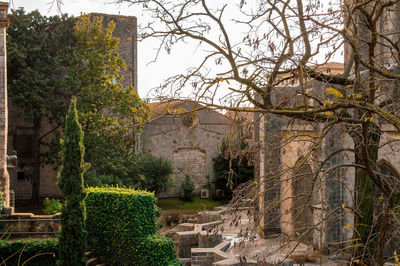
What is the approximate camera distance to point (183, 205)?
27391mm

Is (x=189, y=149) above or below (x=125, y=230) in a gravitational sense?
above

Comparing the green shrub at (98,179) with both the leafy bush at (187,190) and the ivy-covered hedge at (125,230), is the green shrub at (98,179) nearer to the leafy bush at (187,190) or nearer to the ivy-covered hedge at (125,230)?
the ivy-covered hedge at (125,230)

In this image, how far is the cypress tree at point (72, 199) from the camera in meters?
12.8

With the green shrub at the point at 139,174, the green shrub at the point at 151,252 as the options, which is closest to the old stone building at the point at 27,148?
the green shrub at the point at 139,174

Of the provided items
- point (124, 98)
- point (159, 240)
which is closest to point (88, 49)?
point (124, 98)

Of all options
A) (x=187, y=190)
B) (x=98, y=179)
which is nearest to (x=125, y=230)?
(x=98, y=179)

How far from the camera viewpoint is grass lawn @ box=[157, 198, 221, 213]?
26.4 meters

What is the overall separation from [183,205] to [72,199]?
1475cm

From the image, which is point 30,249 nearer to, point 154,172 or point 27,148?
point 154,172

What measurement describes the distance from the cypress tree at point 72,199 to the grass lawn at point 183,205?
12890 millimetres

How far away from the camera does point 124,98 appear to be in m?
22.7

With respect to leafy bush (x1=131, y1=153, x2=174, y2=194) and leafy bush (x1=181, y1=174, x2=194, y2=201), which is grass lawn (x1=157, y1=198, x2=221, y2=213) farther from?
leafy bush (x1=131, y1=153, x2=174, y2=194)

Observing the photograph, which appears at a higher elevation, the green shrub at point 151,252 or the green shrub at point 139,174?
the green shrub at point 139,174

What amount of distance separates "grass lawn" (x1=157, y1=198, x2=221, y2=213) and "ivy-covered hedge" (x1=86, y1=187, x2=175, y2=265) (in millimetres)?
11271
